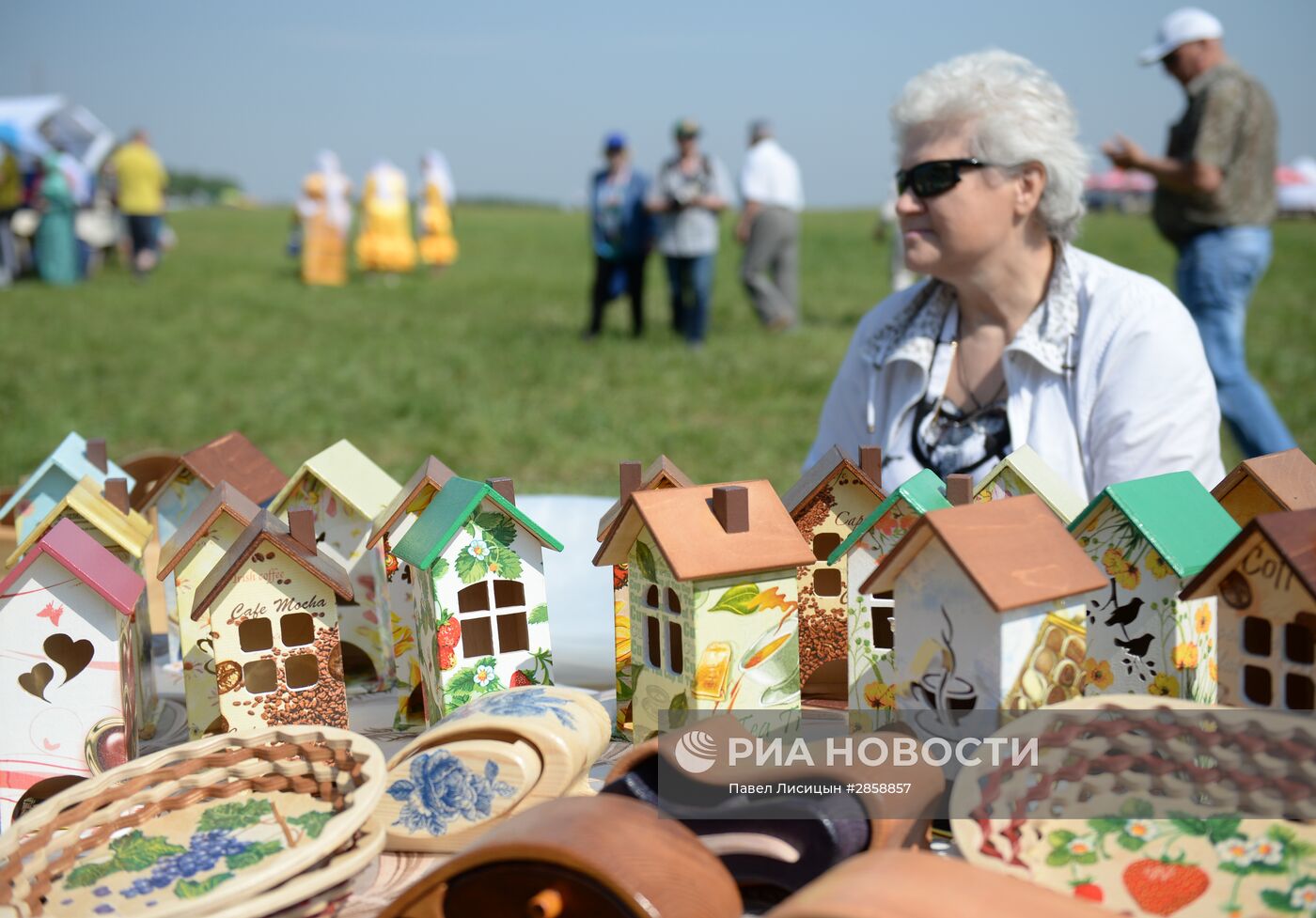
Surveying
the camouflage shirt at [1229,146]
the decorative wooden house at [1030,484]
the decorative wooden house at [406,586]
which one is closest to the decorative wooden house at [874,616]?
the decorative wooden house at [1030,484]

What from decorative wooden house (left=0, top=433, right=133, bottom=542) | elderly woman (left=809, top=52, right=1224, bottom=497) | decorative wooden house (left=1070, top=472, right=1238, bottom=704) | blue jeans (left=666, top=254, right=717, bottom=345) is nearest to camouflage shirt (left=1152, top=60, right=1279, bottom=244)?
elderly woman (left=809, top=52, right=1224, bottom=497)

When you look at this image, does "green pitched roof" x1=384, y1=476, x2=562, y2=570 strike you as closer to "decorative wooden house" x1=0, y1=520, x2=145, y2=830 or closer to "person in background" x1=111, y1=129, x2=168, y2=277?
"decorative wooden house" x1=0, y1=520, x2=145, y2=830

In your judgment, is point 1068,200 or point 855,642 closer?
point 855,642

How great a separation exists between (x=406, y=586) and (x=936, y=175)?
5.04 feet

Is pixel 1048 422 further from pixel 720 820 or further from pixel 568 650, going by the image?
pixel 720 820

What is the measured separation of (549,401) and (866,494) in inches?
288

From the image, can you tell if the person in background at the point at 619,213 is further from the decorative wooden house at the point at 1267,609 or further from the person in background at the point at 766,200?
the decorative wooden house at the point at 1267,609

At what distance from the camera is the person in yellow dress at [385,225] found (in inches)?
650

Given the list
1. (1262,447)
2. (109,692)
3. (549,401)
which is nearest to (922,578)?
(109,692)

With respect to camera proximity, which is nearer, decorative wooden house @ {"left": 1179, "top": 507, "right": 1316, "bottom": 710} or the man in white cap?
decorative wooden house @ {"left": 1179, "top": 507, "right": 1316, "bottom": 710}

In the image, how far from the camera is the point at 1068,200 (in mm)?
2754

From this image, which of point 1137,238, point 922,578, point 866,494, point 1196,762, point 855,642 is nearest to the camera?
point 1196,762

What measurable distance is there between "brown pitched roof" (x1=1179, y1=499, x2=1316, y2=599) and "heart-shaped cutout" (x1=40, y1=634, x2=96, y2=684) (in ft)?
4.59

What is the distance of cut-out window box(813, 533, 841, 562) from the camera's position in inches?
75.0
